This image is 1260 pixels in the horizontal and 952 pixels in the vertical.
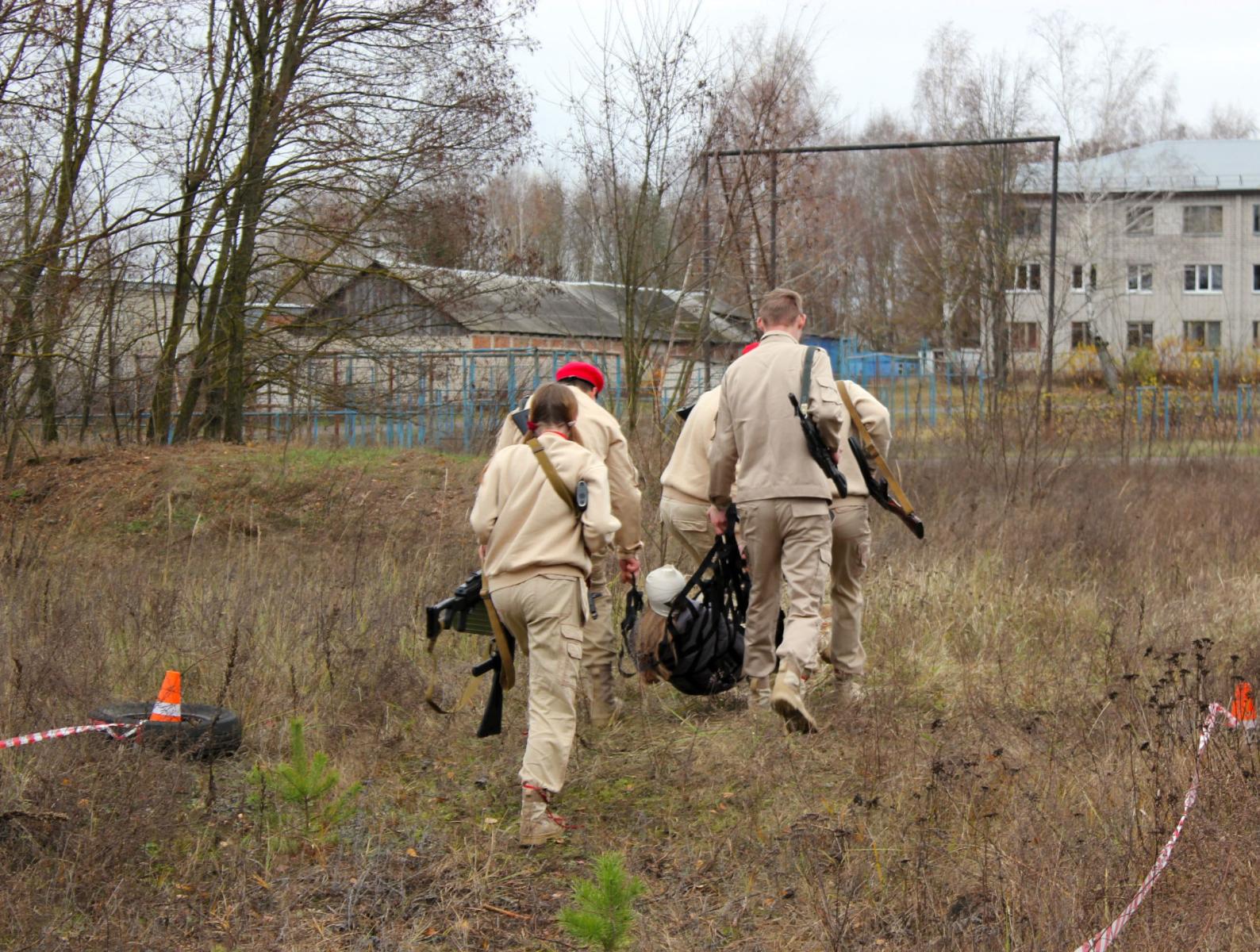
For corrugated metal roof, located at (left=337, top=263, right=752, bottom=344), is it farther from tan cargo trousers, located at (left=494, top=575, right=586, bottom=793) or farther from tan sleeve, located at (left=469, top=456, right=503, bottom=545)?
tan cargo trousers, located at (left=494, top=575, right=586, bottom=793)

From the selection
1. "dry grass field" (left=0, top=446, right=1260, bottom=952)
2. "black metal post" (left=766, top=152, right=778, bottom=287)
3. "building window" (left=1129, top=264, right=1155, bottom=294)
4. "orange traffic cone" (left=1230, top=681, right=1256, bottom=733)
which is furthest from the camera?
"building window" (left=1129, top=264, right=1155, bottom=294)

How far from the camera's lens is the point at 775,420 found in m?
5.98

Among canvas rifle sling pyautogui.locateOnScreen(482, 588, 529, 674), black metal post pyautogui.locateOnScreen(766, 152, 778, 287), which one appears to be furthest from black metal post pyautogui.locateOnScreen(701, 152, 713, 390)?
canvas rifle sling pyautogui.locateOnScreen(482, 588, 529, 674)

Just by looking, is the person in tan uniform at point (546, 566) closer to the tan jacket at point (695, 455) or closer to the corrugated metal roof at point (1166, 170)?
the tan jacket at point (695, 455)

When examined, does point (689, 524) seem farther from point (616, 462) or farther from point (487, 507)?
point (487, 507)

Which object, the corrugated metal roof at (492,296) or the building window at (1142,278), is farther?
the building window at (1142,278)

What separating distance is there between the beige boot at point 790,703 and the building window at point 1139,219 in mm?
46199

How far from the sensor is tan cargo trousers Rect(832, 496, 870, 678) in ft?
20.9

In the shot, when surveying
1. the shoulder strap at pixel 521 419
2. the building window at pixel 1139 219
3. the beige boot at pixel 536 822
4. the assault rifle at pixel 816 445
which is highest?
the building window at pixel 1139 219

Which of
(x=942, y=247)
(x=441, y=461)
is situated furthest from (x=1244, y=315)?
(x=441, y=461)

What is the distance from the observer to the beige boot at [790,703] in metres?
5.52

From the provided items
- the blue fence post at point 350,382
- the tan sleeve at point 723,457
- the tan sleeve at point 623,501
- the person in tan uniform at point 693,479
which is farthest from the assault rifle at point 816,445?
the blue fence post at point 350,382

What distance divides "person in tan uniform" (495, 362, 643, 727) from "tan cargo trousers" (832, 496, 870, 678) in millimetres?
965

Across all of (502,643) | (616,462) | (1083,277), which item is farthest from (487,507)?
(1083,277)
